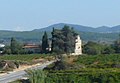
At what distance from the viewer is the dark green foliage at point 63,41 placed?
3649 inches

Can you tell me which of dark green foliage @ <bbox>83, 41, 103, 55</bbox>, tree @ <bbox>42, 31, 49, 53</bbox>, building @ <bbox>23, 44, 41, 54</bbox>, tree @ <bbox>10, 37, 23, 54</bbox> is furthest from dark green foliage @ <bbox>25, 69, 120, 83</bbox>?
building @ <bbox>23, 44, 41, 54</bbox>

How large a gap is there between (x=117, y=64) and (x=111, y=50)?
126ft

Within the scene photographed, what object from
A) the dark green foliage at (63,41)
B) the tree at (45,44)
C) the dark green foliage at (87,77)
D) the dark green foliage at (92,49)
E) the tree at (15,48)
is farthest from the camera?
the tree at (15,48)

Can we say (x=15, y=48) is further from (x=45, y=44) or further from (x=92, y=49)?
(x=92, y=49)

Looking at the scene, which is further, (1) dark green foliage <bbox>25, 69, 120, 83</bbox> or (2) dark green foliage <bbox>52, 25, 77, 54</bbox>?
(2) dark green foliage <bbox>52, 25, 77, 54</bbox>

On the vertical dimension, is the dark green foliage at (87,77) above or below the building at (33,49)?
below

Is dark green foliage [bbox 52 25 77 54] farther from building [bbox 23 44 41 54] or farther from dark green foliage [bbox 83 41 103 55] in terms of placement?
building [bbox 23 44 41 54]

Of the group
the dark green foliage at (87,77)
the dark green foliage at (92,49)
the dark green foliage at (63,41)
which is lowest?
the dark green foliage at (87,77)

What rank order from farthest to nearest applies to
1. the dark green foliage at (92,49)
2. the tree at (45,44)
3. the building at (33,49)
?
the building at (33,49), the tree at (45,44), the dark green foliage at (92,49)

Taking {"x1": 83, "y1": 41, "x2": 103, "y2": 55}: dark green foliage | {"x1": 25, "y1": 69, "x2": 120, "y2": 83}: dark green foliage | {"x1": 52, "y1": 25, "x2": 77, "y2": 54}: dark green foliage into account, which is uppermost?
{"x1": 52, "y1": 25, "x2": 77, "y2": 54}: dark green foliage

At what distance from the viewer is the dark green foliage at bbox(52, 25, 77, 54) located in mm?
92688

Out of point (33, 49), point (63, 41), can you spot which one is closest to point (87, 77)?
point (63, 41)

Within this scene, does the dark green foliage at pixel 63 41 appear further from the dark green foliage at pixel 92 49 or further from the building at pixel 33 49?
the building at pixel 33 49

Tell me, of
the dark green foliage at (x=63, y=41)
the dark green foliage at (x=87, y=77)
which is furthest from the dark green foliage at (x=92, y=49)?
the dark green foliage at (x=87, y=77)
